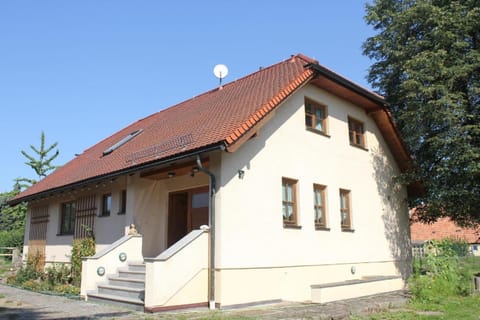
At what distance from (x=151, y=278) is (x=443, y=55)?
Answer: 11.4 m

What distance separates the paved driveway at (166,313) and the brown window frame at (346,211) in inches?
115

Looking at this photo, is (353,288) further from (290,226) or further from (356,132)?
(356,132)

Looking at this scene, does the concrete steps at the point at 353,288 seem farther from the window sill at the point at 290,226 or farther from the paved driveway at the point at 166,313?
the window sill at the point at 290,226

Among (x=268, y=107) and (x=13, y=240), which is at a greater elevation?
(x=268, y=107)

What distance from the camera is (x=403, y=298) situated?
11.9 meters

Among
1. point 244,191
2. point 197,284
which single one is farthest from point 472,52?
point 197,284

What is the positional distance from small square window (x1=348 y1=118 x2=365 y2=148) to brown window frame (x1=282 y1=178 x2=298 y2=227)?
391 centimetres

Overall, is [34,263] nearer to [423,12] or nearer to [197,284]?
[197,284]

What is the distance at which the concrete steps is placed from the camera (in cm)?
1078

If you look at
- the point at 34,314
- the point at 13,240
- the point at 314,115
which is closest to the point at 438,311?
the point at 314,115

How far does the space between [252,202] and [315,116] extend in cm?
440

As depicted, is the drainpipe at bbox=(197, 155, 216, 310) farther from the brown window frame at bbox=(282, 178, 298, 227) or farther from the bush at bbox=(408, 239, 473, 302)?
the bush at bbox=(408, 239, 473, 302)

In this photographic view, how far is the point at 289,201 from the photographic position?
1177 centimetres

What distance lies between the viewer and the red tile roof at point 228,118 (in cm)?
1023
